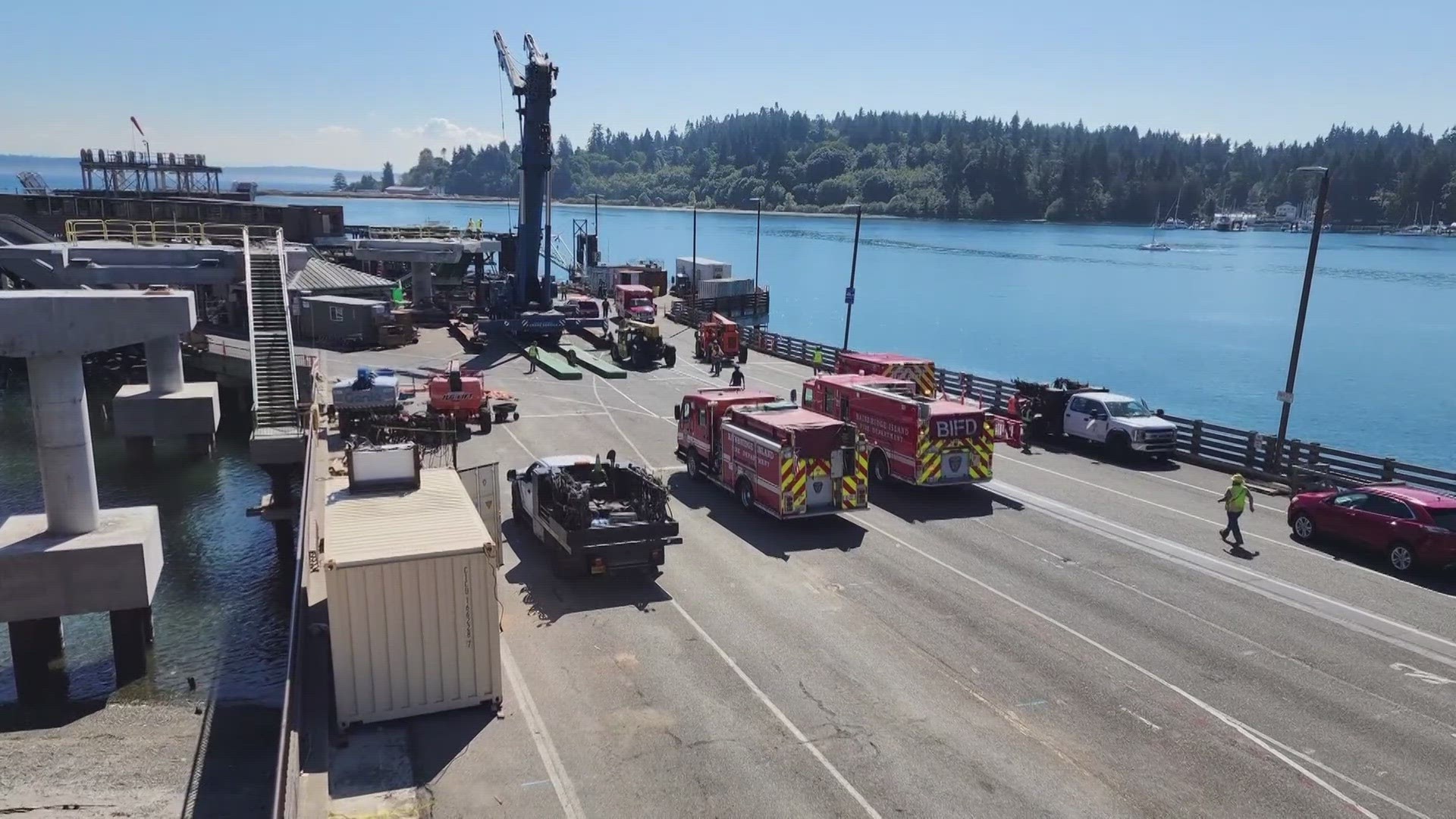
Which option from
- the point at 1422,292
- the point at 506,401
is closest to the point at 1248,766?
the point at 506,401

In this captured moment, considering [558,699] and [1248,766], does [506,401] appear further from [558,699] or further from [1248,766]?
[1248,766]

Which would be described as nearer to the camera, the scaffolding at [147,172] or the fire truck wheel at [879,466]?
the fire truck wheel at [879,466]

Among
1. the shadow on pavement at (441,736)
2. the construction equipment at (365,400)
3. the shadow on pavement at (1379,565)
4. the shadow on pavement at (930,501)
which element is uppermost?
the construction equipment at (365,400)

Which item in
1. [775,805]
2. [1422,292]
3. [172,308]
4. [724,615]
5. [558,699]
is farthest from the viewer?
[1422,292]

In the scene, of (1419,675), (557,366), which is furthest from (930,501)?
→ (557,366)

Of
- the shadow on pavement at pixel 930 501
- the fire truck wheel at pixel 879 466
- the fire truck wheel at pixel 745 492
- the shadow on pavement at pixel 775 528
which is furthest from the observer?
the fire truck wheel at pixel 879 466

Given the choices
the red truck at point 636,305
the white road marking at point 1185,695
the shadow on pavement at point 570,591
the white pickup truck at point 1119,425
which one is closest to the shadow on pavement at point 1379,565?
the white pickup truck at point 1119,425

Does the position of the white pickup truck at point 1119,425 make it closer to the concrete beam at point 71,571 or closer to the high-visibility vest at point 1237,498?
the high-visibility vest at point 1237,498

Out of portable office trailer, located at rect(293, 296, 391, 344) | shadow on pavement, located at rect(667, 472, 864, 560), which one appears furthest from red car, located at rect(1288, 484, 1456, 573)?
portable office trailer, located at rect(293, 296, 391, 344)
